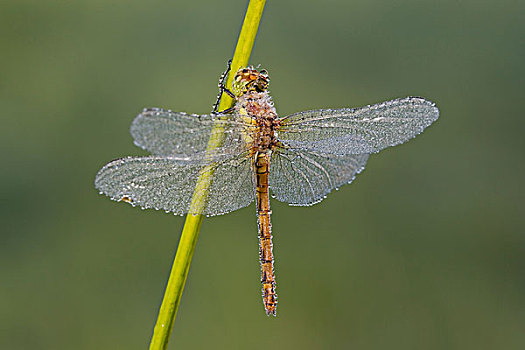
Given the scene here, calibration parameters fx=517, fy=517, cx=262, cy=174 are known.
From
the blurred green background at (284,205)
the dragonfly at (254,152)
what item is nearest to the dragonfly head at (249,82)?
the dragonfly at (254,152)

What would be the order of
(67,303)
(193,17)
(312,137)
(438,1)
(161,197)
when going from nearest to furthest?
(161,197)
(312,137)
(67,303)
(193,17)
(438,1)

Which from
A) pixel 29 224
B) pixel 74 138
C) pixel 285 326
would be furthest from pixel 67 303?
pixel 285 326

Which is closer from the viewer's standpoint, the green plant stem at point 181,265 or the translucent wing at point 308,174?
the green plant stem at point 181,265

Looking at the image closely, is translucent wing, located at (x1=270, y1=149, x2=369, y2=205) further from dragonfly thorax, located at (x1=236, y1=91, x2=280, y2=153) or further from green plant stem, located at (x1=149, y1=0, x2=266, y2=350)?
green plant stem, located at (x1=149, y1=0, x2=266, y2=350)

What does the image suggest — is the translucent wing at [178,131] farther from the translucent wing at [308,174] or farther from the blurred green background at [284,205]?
the blurred green background at [284,205]

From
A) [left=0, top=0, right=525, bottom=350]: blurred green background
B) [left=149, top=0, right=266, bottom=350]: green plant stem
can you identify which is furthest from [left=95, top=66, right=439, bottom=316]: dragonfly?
[left=0, top=0, right=525, bottom=350]: blurred green background

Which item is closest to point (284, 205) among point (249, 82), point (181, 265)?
point (249, 82)

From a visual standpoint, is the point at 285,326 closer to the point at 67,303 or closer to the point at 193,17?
the point at 67,303
